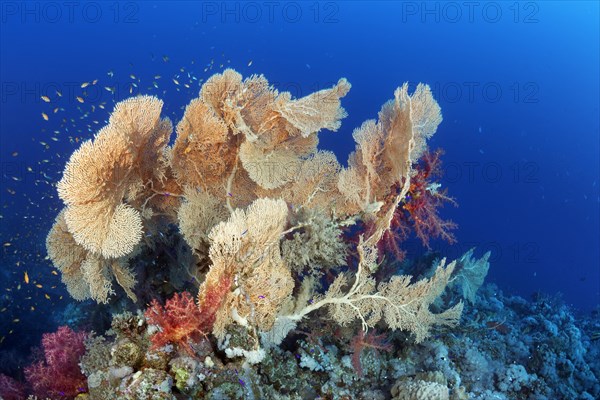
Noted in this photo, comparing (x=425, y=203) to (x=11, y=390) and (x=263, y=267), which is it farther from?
(x=11, y=390)

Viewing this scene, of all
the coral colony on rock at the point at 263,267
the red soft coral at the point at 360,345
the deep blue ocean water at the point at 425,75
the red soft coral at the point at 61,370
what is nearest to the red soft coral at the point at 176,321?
the coral colony on rock at the point at 263,267

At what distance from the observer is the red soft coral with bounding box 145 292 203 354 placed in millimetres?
4008

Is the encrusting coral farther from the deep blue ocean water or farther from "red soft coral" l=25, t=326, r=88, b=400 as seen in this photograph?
the deep blue ocean water

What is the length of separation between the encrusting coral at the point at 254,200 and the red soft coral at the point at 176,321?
52mm

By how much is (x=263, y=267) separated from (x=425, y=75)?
2914 inches

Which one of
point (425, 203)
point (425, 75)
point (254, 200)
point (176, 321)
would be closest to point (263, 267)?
point (176, 321)

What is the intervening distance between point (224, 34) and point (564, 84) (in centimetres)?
6750

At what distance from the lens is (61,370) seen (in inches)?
190

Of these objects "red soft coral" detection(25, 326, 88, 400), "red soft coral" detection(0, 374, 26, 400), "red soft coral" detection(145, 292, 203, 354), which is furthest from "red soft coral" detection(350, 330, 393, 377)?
"red soft coral" detection(0, 374, 26, 400)

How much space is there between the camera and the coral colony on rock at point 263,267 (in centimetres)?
416

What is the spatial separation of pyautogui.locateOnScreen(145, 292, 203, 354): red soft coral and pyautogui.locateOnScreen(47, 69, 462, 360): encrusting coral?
2.1 inches

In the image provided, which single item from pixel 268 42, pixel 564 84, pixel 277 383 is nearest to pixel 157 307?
pixel 277 383

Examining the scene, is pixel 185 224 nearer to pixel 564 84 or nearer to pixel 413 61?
pixel 413 61

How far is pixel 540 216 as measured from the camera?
58.6 metres
